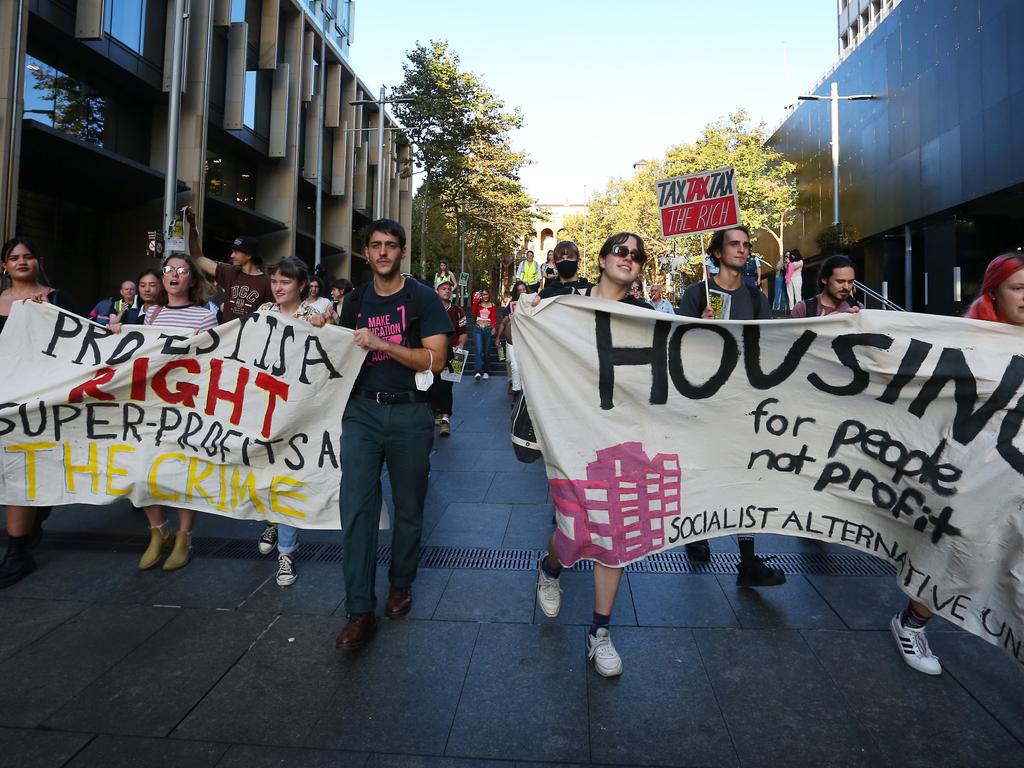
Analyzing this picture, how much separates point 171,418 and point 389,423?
1.56 metres

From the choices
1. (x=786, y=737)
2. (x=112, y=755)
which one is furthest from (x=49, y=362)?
(x=786, y=737)

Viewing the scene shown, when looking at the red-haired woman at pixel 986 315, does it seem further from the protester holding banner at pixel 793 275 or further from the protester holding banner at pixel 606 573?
the protester holding banner at pixel 793 275

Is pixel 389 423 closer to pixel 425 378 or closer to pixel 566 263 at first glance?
pixel 425 378

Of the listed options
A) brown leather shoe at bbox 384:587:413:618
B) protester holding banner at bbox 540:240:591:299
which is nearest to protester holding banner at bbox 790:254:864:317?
protester holding banner at bbox 540:240:591:299

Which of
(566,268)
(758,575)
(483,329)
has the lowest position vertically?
(758,575)

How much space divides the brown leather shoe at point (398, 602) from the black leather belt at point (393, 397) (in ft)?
3.32

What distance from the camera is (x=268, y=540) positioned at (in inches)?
183

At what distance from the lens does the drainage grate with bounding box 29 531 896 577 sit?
14.3 ft

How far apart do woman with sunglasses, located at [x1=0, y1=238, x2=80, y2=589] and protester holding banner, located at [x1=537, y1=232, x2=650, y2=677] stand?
3076mm

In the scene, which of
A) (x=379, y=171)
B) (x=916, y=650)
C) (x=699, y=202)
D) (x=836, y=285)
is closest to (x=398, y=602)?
(x=916, y=650)

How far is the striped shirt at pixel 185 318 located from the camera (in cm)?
444

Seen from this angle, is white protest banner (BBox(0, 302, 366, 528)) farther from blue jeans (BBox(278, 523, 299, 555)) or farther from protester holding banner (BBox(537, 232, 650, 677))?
protester holding banner (BBox(537, 232, 650, 677))

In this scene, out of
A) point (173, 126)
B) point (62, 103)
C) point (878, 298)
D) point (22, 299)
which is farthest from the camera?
point (62, 103)

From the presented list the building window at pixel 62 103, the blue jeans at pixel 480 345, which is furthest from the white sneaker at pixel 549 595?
the building window at pixel 62 103
